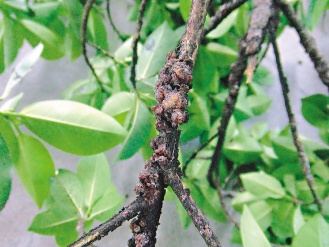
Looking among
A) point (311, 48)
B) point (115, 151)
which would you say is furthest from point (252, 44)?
point (115, 151)

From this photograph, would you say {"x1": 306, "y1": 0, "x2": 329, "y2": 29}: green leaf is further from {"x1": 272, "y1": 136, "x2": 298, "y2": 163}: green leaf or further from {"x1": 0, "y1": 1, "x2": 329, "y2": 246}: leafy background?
{"x1": 0, "y1": 1, "x2": 329, "y2": 246}: leafy background

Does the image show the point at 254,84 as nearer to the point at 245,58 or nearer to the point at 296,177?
the point at 296,177

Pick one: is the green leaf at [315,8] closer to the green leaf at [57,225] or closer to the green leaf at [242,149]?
the green leaf at [242,149]

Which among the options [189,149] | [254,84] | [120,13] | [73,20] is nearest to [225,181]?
[189,149]

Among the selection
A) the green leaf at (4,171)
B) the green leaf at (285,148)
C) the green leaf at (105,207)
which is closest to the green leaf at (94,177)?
the green leaf at (105,207)

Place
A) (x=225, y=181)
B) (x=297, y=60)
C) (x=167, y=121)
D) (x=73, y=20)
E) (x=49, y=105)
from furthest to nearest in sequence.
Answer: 1. (x=297, y=60)
2. (x=225, y=181)
3. (x=73, y=20)
4. (x=49, y=105)
5. (x=167, y=121)

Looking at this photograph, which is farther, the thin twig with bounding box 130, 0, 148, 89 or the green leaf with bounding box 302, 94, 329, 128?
the green leaf with bounding box 302, 94, 329, 128

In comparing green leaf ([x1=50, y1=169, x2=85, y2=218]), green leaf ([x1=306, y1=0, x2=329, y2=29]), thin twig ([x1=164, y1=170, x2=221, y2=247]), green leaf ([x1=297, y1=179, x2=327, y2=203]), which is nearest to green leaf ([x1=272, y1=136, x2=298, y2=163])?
green leaf ([x1=297, y1=179, x2=327, y2=203])
